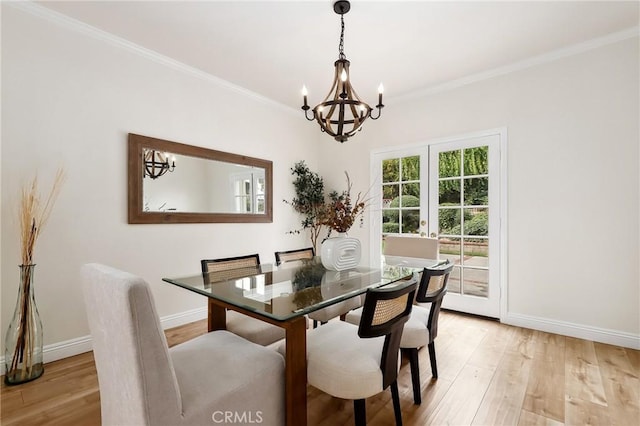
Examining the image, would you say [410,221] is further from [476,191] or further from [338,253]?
[338,253]

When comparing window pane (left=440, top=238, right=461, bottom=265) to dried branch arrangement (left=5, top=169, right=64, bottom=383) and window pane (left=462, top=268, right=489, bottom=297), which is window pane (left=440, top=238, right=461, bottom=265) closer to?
window pane (left=462, top=268, right=489, bottom=297)

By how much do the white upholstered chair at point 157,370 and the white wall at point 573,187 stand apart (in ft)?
9.36

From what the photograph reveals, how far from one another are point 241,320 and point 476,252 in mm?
2670

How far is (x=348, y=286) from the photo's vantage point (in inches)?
68.0

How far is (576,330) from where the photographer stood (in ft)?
9.08

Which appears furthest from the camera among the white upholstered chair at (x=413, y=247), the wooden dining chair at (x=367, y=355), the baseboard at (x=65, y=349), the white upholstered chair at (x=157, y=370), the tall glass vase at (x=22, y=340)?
the white upholstered chair at (x=413, y=247)

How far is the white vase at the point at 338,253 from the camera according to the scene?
216 centimetres

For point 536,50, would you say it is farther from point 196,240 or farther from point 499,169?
point 196,240

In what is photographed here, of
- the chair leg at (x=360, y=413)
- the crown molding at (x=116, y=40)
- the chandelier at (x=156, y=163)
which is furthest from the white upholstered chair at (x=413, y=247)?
the crown molding at (x=116, y=40)

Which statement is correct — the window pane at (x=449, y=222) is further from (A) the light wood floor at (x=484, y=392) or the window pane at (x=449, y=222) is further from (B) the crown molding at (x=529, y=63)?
(B) the crown molding at (x=529, y=63)


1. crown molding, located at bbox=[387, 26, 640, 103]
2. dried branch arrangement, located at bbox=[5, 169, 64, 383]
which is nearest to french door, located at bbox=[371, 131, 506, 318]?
crown molding, located at bbox=[387, 26, 640, 103]

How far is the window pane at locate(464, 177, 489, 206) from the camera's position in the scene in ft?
10.8

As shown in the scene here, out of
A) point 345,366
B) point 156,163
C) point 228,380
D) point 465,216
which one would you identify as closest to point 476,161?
point 465,216

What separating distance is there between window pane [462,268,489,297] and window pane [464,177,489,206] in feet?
2.48
